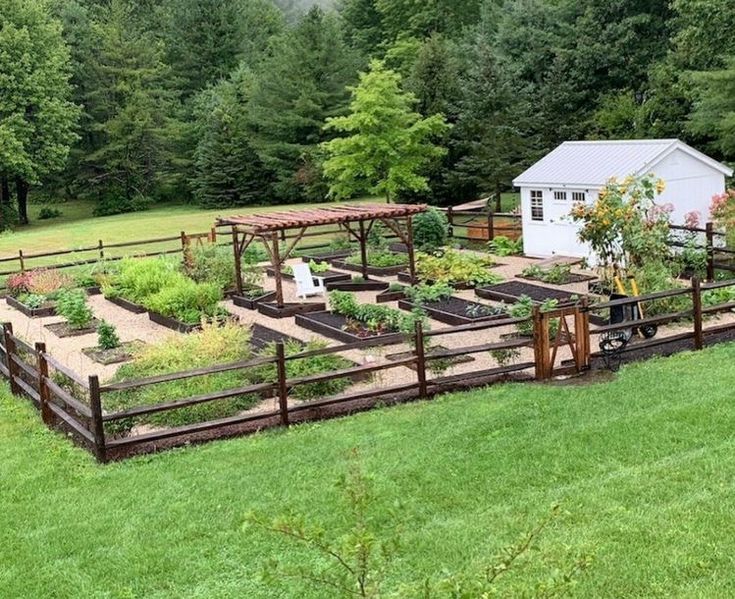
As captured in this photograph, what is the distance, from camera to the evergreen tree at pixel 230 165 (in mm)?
47031

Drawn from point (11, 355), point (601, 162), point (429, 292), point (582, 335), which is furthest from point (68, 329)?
point (601, 162)

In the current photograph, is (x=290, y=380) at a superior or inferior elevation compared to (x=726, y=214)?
inferior

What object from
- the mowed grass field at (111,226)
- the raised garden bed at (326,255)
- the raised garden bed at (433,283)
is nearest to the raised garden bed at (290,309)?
the raised garden bed at (433,283)

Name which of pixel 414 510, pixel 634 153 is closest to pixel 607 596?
pixel 414 510

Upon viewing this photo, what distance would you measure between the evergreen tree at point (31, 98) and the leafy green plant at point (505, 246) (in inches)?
1076

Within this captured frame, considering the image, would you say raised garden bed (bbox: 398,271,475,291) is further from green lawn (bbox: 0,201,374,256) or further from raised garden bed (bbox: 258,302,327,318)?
green lawn (bbox: 0,201,374,256)

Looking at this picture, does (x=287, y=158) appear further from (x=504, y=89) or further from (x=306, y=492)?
(x=306, y=492)

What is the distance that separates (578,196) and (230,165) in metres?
28.8

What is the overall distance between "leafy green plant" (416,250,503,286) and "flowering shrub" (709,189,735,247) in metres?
4.74

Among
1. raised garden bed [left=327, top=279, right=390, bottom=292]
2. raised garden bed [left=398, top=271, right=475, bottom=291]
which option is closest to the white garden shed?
raised garden bed [left=398, top=271, right=475, bottom=291]

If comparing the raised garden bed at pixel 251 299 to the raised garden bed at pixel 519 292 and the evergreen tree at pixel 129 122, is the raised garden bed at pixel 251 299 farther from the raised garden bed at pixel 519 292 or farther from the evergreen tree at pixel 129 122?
the evergreen tree at pixel 129 122

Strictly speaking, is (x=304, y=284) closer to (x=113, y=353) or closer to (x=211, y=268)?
(x=211, y=268)

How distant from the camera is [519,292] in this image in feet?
58.7

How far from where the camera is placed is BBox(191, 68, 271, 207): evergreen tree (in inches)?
1852
